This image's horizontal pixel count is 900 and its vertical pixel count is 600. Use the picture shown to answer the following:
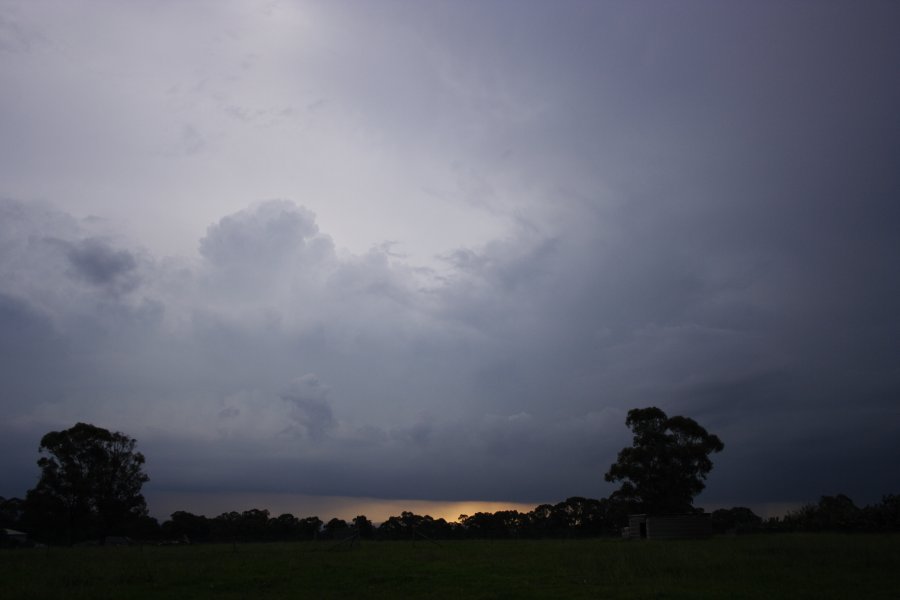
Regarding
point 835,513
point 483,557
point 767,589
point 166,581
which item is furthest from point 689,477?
point 166,581

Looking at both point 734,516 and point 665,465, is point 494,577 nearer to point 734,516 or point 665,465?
point 665,465

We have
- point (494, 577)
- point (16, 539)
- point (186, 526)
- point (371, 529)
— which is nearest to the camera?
point (494, 577)

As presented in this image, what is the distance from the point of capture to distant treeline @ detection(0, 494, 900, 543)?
198ft

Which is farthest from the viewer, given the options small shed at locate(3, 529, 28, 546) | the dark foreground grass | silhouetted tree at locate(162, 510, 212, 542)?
silhouetted tree at locate(162, 510, 212, 542)

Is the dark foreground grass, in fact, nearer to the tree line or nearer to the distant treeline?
the distant treeline

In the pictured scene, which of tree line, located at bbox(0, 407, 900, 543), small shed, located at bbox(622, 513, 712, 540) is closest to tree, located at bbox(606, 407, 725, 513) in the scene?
tree line, located at bbox(0, 407, 900, 543)

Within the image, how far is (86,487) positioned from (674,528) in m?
58.0

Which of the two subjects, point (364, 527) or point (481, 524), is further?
point (481, 524)

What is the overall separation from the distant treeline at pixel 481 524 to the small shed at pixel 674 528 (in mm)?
9966

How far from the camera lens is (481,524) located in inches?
4254

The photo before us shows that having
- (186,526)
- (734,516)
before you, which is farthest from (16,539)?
(734,516)

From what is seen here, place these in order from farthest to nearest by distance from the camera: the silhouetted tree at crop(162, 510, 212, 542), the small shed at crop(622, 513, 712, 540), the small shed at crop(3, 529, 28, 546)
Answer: the silhouetted tree at crop(162, 510, 212, 542) < the small shed at crop(3, 529, 28, 546) < the small shed at crop(622, 513, 712, 540)

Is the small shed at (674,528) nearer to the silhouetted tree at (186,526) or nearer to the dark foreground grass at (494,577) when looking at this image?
the dark foreground grass at (494,577)

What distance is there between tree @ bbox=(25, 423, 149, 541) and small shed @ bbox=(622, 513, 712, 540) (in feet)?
174
